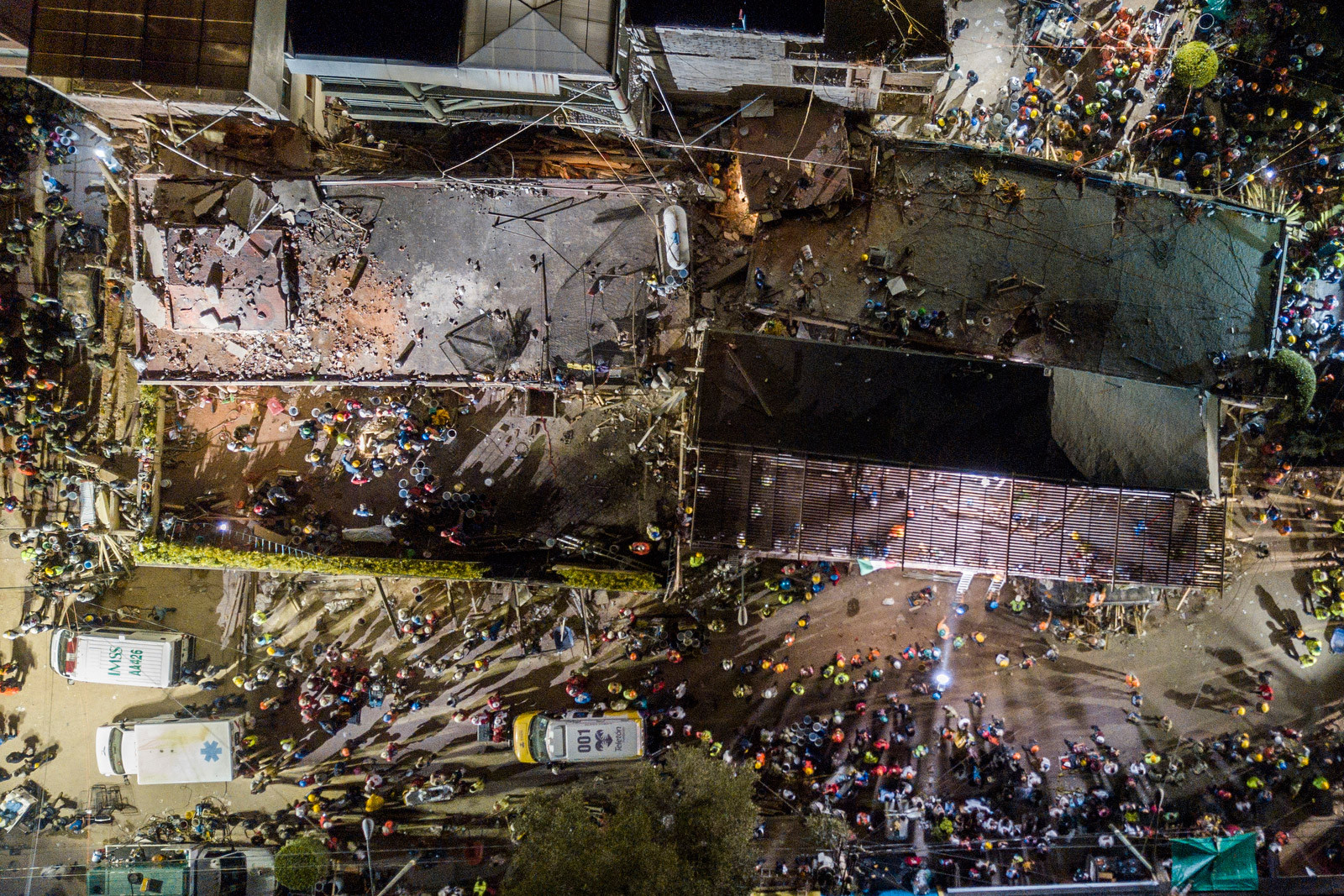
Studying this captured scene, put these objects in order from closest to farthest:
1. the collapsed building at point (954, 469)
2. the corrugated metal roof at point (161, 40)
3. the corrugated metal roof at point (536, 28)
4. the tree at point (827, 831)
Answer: the corrugated metal roof at point (536, 28)
the corrugated metal roof at point (161, 40)
the collapsed building at point (954, 469)
the tree at point (827, 831)

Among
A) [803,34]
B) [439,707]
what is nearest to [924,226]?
[803,34]

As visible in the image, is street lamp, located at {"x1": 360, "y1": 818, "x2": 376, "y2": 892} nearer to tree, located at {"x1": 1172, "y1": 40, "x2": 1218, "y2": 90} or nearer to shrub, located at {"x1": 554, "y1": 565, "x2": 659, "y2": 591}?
shrub, located at {"x1": 554, "y1": 565, "x2": 659, "y2": 591}

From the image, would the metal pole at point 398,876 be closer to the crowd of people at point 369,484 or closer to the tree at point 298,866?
the tree at point 298,866

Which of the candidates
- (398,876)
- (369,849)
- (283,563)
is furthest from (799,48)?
(369,849)

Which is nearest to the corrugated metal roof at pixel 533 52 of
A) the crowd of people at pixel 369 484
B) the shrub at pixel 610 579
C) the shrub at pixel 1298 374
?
the crowd of people at pixel 369 484

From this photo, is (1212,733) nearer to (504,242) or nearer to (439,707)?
(439,707)

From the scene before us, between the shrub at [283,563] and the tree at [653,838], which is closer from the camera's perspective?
the tree at [653,838]

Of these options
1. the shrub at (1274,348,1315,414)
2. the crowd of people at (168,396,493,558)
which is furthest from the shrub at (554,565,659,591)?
the shrub at (1274,348,1315,414)
